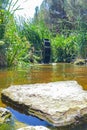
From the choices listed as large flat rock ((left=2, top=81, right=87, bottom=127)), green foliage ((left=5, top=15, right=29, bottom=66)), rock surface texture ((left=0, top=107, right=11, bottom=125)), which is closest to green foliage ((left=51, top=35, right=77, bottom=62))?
green foliage ((left=5, top=15, right=29, bottom=66))

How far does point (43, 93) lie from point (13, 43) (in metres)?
5.09

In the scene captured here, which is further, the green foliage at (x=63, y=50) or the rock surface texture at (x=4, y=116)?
the green foliage at (x=63, y=50)

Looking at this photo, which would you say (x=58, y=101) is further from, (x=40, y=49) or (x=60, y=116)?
(x=40, y=49)

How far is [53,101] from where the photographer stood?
7.88 feet

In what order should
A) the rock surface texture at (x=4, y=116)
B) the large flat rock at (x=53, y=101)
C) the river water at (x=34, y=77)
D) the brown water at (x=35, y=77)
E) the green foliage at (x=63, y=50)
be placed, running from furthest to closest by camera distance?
1. the green foliage at (x=63, y=50)
2. the brown water at (x=35, y=77)
3. the river water at (x=34, y=77)
4. the large flat rock at (x=53, y=101)
5. the rock surface texture at (x=4, y=116)

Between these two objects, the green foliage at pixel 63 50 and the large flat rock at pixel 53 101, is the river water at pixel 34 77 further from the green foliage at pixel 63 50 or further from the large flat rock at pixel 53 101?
the green foliage at pixel 63 50

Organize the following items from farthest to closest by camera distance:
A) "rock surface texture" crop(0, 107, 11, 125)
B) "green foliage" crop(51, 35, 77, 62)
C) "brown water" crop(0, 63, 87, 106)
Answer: "green foliage" crop(51, 35, 77, 62)
"brown water" crop(0, 63, 87, 106)
"rock surface texture" crop(0, 107, 11, 125)

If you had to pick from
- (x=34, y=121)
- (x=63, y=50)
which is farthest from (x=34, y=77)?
(x=63, y=50)

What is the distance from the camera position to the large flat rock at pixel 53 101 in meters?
2.12

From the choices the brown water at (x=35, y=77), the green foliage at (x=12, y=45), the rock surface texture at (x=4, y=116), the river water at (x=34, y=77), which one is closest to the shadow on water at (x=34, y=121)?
the river water at (x=34, y=77)

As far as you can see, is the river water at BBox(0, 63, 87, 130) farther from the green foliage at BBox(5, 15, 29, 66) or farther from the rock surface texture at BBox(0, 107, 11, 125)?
the green foliage at BBox(5, 15, 29, 66)

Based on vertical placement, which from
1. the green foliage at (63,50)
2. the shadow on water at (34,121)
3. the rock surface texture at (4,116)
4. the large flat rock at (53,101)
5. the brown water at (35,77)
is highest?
the rock surface texture at (4,116)

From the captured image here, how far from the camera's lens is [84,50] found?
13.3 meters

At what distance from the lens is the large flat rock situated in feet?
6.97
